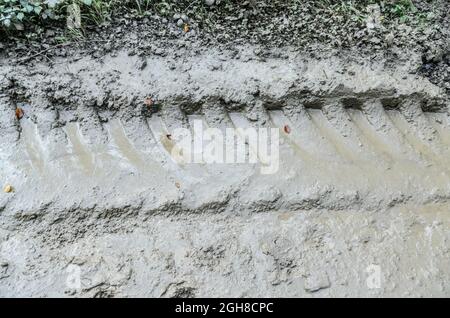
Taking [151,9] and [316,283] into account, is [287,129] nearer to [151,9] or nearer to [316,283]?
[316,283]

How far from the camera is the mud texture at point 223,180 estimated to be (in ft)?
7.61

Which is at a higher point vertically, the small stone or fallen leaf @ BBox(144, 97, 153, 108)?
fallen leaf @ BBox(144, 97, 153, 108)

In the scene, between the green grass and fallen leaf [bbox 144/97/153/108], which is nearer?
fallen leaf [bbox 144/97/153/108]

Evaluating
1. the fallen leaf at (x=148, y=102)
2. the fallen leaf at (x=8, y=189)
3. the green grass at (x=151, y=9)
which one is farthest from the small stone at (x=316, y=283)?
the green grass at (x=151, y=9)

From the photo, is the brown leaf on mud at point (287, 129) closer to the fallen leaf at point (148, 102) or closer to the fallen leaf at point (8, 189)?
the fallen leaf at point (148, 102)

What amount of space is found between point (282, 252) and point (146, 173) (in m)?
0.82

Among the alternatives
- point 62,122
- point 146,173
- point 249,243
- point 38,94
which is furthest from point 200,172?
point 38,94

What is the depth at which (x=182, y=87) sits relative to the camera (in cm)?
288

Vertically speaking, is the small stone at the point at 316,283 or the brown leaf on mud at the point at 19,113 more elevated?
the brown leaf on mud at the point at 19,113

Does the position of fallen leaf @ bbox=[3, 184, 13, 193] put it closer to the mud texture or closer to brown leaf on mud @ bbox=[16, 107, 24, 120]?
the mud texture

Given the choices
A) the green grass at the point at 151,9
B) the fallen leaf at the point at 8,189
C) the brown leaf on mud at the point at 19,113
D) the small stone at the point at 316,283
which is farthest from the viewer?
the green grass at the point at 151,9

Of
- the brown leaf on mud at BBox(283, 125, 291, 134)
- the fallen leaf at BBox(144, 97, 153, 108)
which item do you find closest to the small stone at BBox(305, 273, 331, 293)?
the brown leaf on mud at BBox(283, 125, 291, 134)

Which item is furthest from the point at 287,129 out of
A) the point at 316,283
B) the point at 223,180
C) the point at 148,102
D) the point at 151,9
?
the point at 151,9

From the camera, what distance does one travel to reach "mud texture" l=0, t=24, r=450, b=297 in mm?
2320
